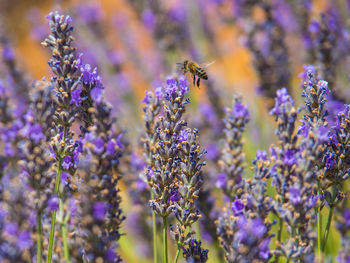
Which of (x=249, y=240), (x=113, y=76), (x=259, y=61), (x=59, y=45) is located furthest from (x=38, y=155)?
(x=113, y=76)

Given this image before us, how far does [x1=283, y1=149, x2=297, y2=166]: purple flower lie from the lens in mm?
Answer: 1654

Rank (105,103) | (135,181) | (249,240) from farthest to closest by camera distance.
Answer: (135,181) < (105,103) < (249,240)

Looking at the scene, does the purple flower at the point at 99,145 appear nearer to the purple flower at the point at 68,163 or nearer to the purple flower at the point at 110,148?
the purple flower at the point at 110,148

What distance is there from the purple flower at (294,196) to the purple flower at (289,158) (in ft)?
0.36

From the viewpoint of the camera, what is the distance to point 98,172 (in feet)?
5.25

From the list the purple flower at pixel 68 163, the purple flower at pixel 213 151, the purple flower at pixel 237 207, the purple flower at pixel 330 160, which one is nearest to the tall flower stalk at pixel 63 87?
the purple flower at pixel 68 163

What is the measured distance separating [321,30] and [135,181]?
188 centimetres

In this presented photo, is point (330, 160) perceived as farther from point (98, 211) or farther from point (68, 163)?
point (68, 163)

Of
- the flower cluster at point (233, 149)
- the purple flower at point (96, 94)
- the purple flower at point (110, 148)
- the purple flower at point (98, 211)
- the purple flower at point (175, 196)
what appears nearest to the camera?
the purple flower at point (98, 211)

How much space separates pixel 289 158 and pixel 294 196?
158mm

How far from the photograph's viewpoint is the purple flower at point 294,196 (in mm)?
1592

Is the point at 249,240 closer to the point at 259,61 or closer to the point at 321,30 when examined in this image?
the point at 321,30

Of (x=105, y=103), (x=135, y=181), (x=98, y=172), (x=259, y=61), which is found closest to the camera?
(x=98, y=172)

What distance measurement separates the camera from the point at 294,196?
1.60m
